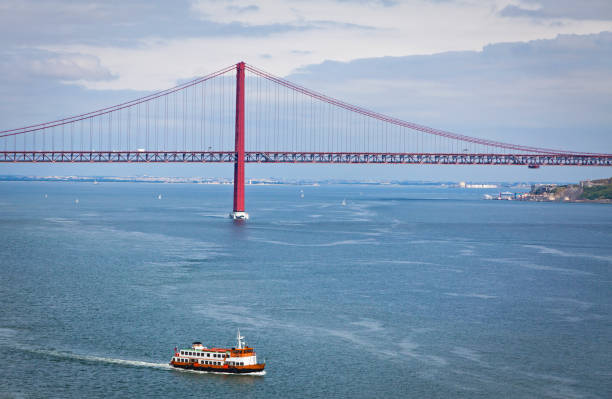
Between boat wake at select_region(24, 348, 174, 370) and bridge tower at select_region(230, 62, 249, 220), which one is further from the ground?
bridge tower at select_region(230, 62, 249, 220)

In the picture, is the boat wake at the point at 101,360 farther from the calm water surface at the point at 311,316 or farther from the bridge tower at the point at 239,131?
the bridge tower at the point at 239,131

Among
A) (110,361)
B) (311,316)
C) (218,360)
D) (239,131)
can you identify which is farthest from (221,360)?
(239,131)

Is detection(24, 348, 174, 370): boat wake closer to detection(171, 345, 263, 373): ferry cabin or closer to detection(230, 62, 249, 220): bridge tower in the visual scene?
detection(171, 345, 263, 373): ferry cabin

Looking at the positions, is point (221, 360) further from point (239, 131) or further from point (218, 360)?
point (239, 131)

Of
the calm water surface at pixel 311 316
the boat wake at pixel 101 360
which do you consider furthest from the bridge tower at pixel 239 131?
the boat wake at pixel 101 360

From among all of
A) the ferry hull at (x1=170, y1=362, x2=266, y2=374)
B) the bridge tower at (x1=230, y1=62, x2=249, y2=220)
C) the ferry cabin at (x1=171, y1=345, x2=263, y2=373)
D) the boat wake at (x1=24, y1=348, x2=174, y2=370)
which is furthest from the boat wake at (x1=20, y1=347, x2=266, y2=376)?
the bridge tower at (x1=230, y1=62, x2=249, y2=220)
